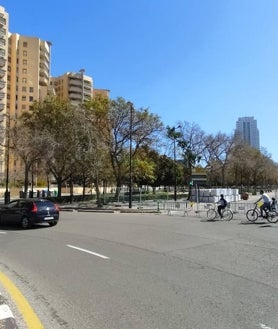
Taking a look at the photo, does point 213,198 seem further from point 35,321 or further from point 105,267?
point 35,321

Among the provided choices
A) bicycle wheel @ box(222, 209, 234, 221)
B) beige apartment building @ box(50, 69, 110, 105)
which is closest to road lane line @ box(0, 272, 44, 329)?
bicycle wheel @ box(222, 209, 234, 221)

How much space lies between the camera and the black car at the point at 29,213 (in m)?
20.6

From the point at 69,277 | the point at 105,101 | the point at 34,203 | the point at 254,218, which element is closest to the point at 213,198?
the point at 105,101

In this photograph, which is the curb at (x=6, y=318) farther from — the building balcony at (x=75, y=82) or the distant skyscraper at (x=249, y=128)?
the building balcony at (x=75, y=82)

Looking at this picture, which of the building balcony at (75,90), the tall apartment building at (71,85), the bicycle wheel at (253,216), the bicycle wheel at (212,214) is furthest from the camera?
the building balcony at (75,90)

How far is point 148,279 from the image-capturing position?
28.6ft

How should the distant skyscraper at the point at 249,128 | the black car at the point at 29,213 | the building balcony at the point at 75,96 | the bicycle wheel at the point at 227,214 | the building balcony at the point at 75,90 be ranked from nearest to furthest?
1. the black car at the point at 29,213
2. the bicycle wheel at the point at 227,214
3. the distant skyscraper at the point at 249,128
4. the building balcony at the point at 75,96
5. the building balcony at the point at 75,90

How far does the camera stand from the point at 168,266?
10.1m

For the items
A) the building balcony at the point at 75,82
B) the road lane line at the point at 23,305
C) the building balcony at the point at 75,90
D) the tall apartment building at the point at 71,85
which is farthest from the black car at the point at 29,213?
the building balcony at the point at 75,82

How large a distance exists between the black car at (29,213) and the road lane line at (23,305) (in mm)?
11704

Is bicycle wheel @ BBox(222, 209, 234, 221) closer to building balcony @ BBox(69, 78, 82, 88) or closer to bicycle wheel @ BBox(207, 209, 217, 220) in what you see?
bicycle wheel @ BBox(207, 209, 217, 220)

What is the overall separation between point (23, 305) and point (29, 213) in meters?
14.2

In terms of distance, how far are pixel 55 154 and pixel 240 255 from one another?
111ft

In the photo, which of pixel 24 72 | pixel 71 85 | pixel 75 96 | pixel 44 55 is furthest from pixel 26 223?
pixel 71 85
